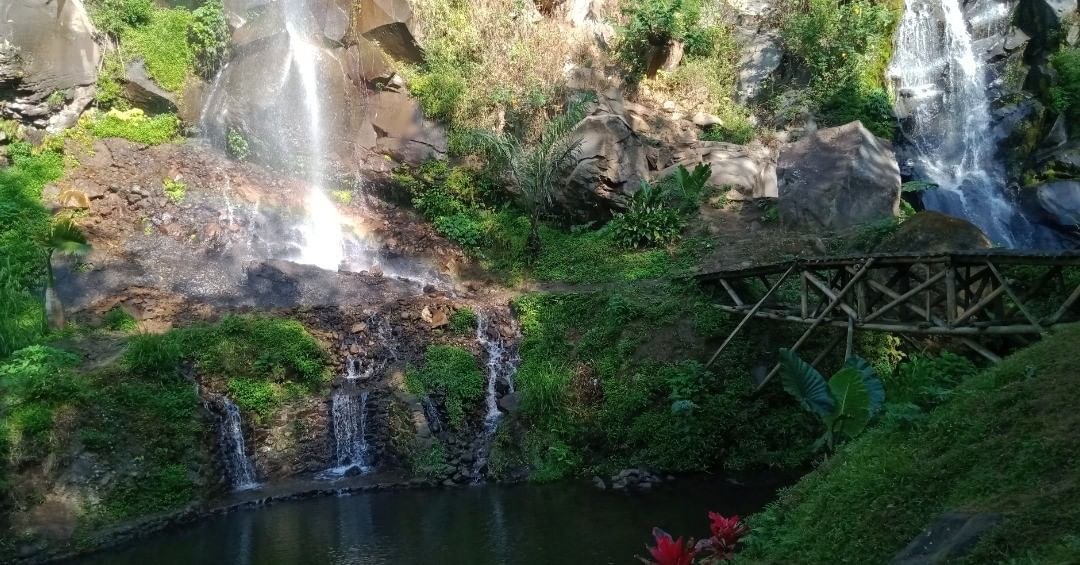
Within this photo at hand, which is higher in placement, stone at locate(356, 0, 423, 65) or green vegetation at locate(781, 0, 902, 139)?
stone at locate(356, 0, 423, 65)

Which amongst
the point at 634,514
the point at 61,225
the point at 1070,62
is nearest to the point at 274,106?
the point at 61,225

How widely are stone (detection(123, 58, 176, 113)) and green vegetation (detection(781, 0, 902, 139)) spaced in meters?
18.4

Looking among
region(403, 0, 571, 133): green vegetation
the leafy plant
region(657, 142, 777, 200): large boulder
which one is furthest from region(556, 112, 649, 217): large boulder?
the leafy plant

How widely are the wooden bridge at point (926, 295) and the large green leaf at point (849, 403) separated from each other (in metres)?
1.95

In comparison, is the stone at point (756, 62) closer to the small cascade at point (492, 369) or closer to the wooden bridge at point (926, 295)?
the wooden bridge at point (926, 295)

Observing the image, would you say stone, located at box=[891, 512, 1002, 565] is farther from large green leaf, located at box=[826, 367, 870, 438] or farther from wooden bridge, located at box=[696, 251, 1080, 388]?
wooden bridge, located at box=[696, 251, 1080, 388]

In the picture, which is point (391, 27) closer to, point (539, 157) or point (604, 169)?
point (539, 157)

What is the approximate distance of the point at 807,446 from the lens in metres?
11.6

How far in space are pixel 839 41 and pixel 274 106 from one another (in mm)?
16661

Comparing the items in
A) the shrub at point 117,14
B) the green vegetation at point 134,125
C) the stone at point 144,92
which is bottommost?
the green vegetation at point 134,125

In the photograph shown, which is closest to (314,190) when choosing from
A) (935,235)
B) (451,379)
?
(451,379)

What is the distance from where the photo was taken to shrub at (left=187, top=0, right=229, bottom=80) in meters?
20.4

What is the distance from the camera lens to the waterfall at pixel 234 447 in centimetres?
1219

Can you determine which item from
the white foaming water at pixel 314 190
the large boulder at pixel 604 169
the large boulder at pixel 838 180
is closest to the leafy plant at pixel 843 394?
the large boulder at pixel 838 180
